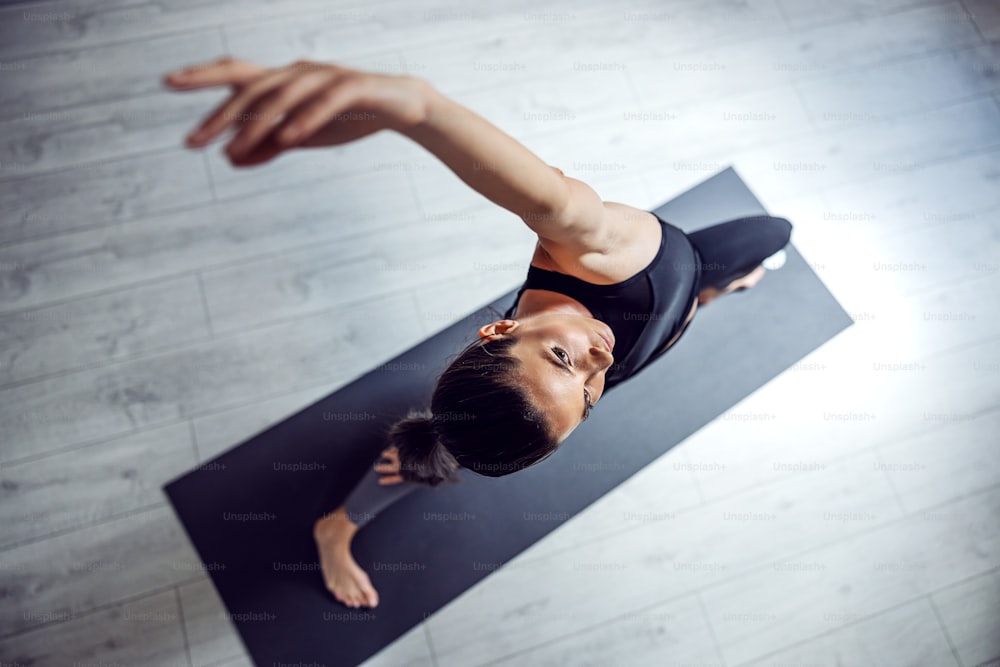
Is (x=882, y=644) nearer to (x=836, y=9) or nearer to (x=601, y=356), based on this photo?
(x=601, y=356)

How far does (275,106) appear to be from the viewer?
2.16 ft

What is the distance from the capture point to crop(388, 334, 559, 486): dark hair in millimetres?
1254

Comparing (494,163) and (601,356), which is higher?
(494,163)

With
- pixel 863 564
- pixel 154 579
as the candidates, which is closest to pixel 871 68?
pixel 863 564

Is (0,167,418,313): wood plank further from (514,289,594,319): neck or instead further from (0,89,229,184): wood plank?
(514,289,594,319): neck

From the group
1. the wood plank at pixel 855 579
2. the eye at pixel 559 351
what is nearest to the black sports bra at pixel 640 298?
the eye at pixel 559 351

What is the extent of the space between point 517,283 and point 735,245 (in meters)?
0.72

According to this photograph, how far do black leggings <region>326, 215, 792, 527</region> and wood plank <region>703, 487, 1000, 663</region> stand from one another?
0.96m

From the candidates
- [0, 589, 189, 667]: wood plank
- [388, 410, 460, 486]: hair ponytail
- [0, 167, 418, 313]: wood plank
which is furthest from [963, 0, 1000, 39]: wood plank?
[0, 589, 189, 667]: wood plank

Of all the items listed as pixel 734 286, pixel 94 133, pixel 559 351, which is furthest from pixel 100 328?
pixel 734 286

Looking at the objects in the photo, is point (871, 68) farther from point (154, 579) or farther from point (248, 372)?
point (154, 579)

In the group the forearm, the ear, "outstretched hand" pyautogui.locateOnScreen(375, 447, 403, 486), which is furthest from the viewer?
"outstretched hand" pyautogui.locateOnScreen(375, 447, 403, 486)

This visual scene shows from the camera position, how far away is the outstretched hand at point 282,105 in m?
0.63

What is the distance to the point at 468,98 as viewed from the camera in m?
2.48
